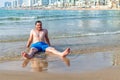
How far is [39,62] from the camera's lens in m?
7.49

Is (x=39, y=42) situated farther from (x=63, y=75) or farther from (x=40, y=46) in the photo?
(x=63, y=75)

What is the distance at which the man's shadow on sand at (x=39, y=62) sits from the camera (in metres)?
6.77

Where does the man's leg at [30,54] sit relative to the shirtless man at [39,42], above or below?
below

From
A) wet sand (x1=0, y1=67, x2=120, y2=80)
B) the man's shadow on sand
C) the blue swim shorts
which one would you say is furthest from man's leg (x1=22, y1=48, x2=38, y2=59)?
wet sand (x1=0, y1=67, x2=120, y2=80)

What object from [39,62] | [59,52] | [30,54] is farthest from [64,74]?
[59,52]

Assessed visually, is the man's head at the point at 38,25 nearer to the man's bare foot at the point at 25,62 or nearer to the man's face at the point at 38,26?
the man's face at the point at 38,26

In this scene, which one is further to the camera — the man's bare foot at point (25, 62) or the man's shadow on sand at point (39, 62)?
the man's bare foot at point (25, 62)

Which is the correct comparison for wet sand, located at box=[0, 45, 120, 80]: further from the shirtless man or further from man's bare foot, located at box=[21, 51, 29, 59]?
the shirtless man

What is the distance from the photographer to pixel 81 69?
265 inches

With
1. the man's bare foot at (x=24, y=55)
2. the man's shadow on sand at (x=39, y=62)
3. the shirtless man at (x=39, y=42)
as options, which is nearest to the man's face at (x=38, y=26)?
the shirtless man at (x=39, y=42)

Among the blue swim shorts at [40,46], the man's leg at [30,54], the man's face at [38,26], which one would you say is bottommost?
the man's leg at [30,54]

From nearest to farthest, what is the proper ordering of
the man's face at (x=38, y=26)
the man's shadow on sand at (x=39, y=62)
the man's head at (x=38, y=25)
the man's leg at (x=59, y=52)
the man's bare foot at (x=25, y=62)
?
the man's shadow on sand at (x=39, y=62), the man's bare foot at (x=25, y=62), the man's leg at (x=59, y=52), the man's head at (x=38, y=25), the man's face at (x=38, y=26)

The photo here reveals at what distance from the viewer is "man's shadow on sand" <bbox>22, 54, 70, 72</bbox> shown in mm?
6773

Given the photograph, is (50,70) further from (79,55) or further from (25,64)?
(79,55)
